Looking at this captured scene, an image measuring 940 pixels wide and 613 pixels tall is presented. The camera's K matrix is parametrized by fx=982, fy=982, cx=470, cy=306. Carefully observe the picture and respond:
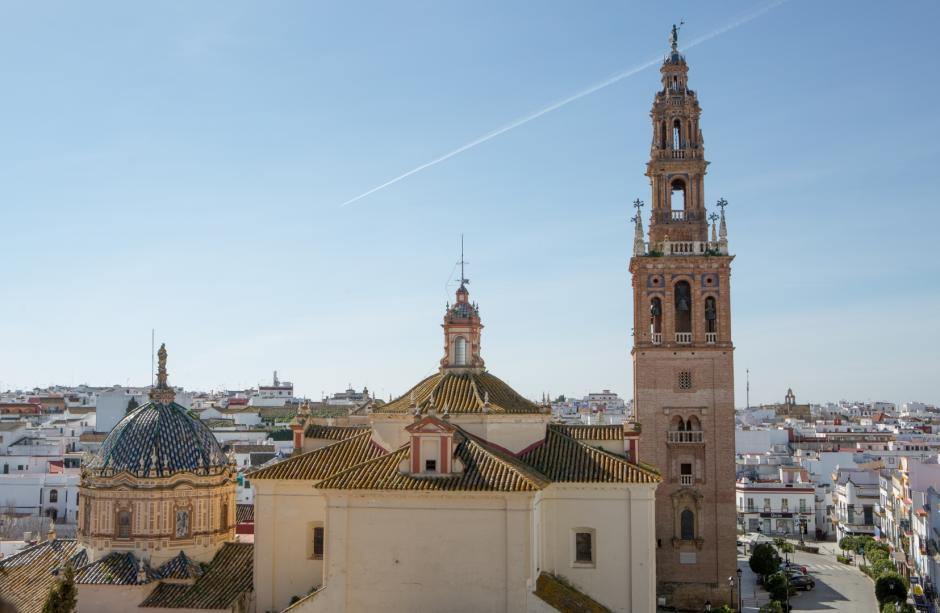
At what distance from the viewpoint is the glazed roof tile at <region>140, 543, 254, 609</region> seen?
1067 inches

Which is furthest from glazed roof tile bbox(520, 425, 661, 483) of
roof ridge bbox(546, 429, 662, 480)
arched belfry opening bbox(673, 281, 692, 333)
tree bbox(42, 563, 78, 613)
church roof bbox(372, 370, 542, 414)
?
arched belfry opening bbox(673, 281, 692, 333)

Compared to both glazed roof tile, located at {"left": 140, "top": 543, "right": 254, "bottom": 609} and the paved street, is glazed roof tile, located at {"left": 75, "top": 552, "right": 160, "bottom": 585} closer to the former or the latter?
glazed roof tile, located at {"left": 140, "top": 543, "right": 254, "bottom": 609}

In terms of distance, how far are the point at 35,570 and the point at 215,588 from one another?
225 inches

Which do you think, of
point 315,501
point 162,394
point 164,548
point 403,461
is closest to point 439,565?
point 403,461

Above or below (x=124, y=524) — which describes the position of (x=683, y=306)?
above

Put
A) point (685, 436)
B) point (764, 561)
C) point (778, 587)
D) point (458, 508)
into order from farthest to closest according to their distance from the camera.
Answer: point (764, 561) → point (778, 587) → point (685, 436) → point (458, 508)

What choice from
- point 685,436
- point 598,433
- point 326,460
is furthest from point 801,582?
point 326,460

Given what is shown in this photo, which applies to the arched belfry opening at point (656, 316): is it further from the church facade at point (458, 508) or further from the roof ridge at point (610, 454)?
the roof ridge at point (610, 454)

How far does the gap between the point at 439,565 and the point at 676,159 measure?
22.8 metres

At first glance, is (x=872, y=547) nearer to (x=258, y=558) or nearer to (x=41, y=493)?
(x=258, y=558)

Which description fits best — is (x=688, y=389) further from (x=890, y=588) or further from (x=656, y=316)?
(x=890, y=588)

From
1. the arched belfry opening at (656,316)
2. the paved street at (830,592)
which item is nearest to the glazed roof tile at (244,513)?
the arched belfry opening at (656,316)

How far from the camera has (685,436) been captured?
3897 centimetres

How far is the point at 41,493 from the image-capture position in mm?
60438
